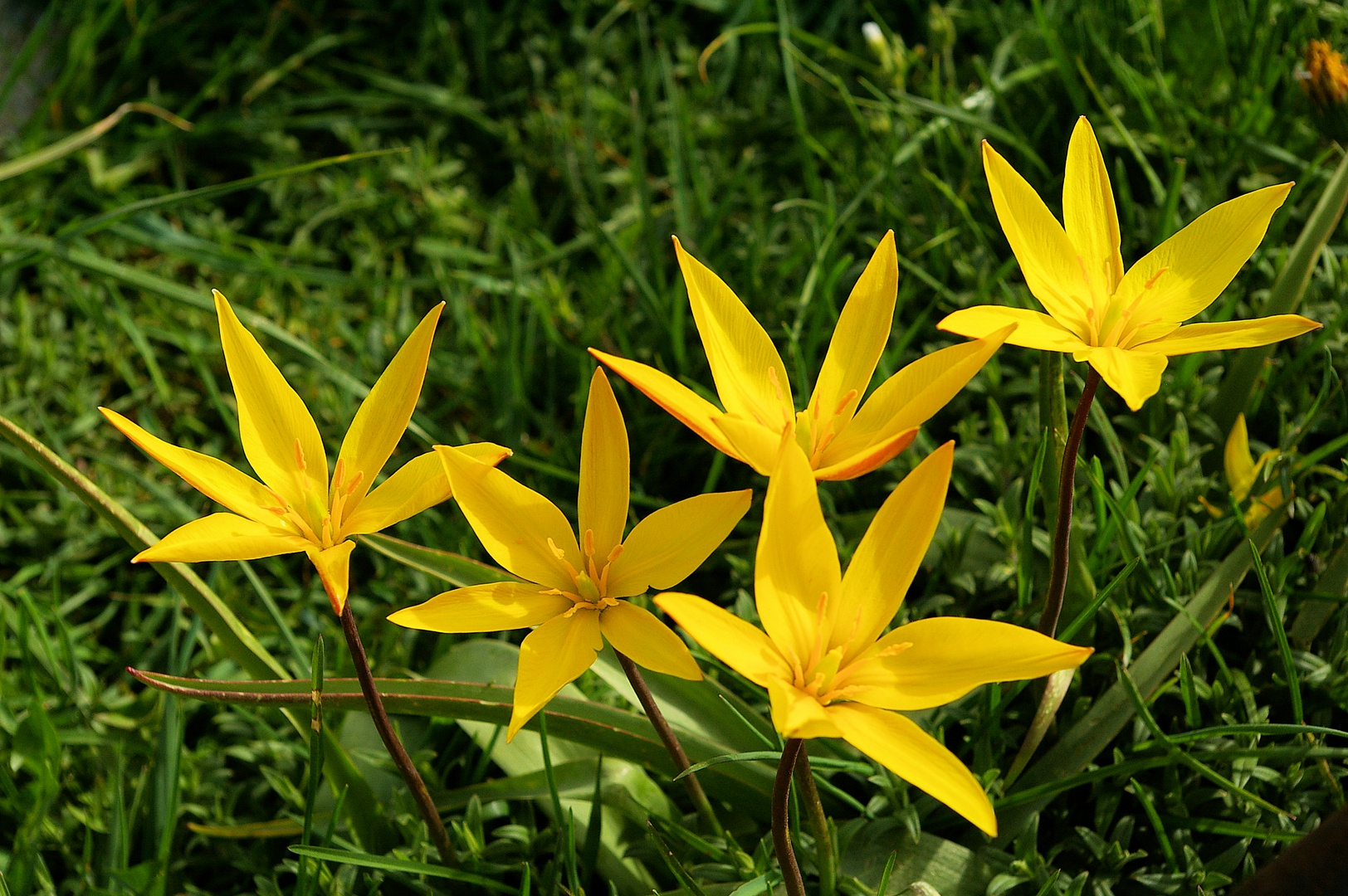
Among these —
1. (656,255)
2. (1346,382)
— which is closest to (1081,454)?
(1346,382)

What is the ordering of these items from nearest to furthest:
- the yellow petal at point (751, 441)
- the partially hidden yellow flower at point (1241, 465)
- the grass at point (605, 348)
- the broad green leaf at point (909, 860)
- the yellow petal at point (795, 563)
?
1. the yellow petal at point (795, 563)
2. the yellow petal at point (751, 441)
3. the broad green leaf at point (909, 860)
4. the grass at point (605, 348)
5. the partially hidden yellow flower at point (1241, 465)

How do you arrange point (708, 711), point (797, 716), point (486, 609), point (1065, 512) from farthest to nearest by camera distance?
point (708, 711) < point (1065, 512) < point (486, 609) < point (797, 716)

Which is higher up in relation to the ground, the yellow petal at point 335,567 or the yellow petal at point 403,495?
the yellow petal at point 403,495

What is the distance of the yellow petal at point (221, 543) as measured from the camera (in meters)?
0.98

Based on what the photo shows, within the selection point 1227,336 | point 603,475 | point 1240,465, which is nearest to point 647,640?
point 603,475

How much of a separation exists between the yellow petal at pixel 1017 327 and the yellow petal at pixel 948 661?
0.86ft

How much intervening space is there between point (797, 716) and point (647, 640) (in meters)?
0.22

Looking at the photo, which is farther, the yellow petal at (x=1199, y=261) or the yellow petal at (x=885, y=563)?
the yellow petal at (x=1199, y=261)

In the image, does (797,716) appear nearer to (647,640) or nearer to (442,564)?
(647,640)

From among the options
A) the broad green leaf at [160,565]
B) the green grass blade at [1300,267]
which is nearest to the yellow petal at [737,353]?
the broad green leaf at [160,565]

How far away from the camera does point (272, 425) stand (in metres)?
1.21

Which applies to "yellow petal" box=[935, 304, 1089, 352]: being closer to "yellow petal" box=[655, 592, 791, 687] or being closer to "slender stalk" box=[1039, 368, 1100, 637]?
"slender stalk" box=[1039, 368, 1100, 637]

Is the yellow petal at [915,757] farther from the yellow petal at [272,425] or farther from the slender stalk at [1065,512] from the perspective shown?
the yellow petal at [272,425]

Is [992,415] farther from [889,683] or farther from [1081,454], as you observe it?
[889,683]
